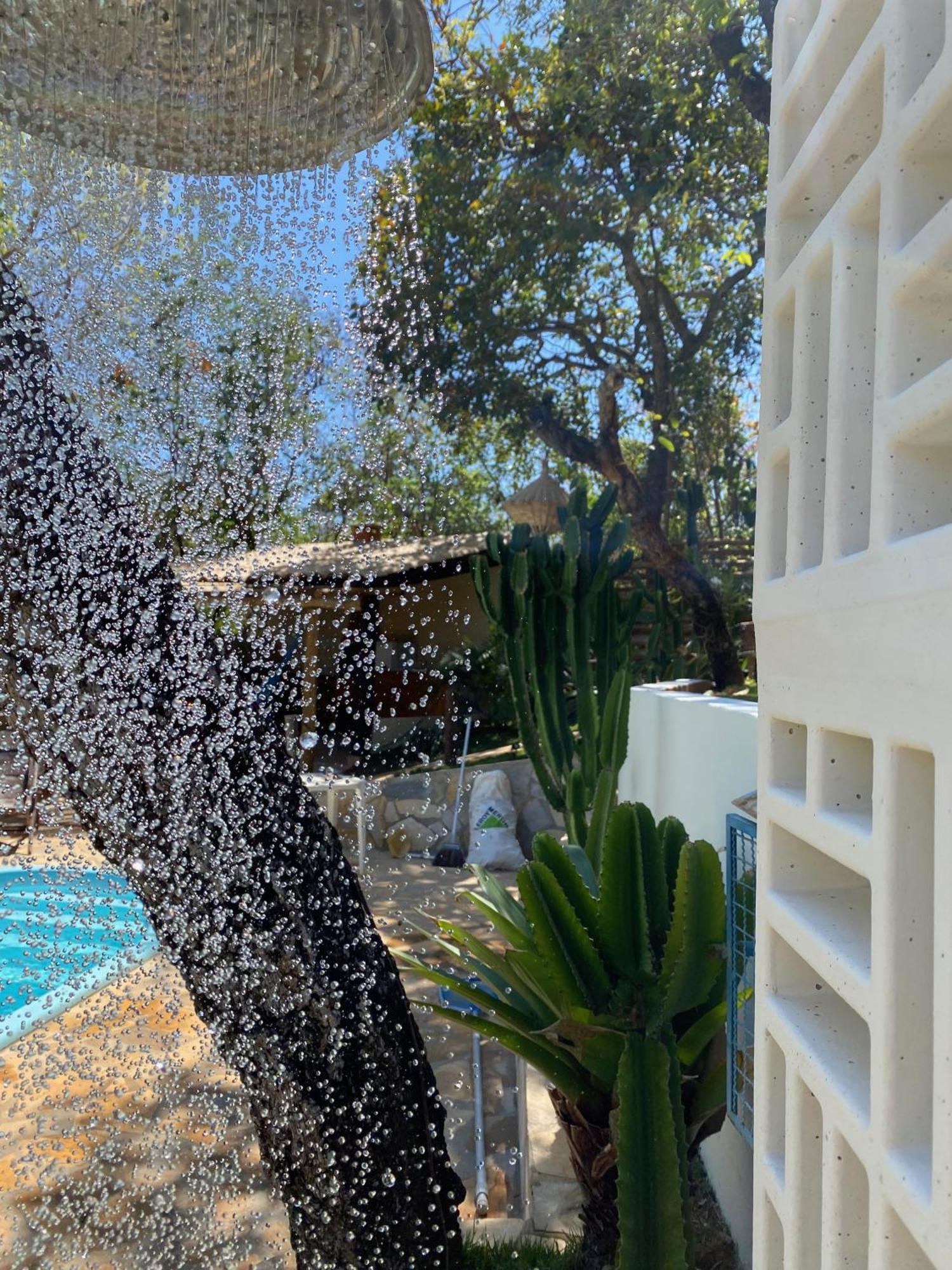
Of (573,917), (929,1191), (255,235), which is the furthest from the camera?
(255,235)

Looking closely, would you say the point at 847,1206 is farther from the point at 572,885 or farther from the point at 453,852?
the point at 453,852

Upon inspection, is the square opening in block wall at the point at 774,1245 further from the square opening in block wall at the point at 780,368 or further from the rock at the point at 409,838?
the rock at the point at 409,838

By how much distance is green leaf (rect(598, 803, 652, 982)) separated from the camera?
1790 millimetres

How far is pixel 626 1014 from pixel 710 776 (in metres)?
0.82

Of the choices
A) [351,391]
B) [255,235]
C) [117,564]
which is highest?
[255,235]

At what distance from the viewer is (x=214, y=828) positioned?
1.51 metres

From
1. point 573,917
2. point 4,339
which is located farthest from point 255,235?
point 573,917

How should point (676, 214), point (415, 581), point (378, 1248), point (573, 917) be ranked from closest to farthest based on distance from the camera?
1. point (378, 1248)
2. point (573, 917)
3. point (676, 214)
4. point (415, 581)

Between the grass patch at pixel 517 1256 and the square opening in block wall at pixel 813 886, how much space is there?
1458 mm

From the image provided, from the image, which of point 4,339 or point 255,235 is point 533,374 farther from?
point 4,339

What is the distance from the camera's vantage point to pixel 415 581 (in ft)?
25.7

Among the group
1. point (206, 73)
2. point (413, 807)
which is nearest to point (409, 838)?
point (413, 807)

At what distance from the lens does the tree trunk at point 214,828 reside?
1451mm

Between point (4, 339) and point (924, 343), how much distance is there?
135cm
